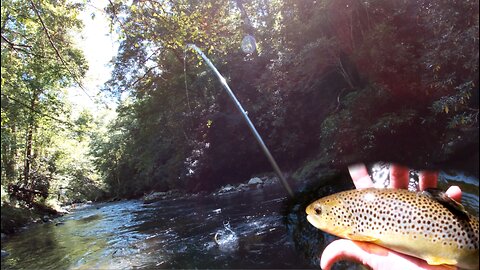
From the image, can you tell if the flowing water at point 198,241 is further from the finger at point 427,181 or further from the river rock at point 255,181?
the river rock at point 255,181

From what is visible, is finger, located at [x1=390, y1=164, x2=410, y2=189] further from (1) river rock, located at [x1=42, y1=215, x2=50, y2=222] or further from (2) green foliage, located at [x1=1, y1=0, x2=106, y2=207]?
(1) river rock, located at [x1=42, y1=215, x2=50, y2=222]

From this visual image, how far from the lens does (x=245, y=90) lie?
20391 millimetres

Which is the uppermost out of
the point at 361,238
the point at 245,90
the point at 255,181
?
the point at 245,90

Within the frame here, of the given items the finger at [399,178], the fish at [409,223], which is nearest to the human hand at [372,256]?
the fish at [409,223]

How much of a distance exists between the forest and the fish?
4.67 meters

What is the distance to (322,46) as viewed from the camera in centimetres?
1255

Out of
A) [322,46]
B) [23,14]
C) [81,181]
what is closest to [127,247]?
[23,14]

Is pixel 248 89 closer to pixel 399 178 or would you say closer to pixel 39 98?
pixel 39 98

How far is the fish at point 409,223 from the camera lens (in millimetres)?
1137

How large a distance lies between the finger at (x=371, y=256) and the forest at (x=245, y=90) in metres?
4.51

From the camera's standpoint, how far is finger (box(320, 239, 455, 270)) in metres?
1.38

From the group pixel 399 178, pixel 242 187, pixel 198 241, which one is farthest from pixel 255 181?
pixel 399 178

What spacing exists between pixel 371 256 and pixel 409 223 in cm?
30

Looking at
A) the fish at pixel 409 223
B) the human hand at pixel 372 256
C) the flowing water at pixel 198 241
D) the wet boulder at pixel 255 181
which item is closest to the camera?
the fish at pixel 409 223
